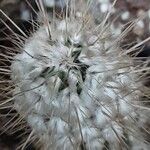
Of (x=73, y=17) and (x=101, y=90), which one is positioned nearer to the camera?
(x=101, y=90)

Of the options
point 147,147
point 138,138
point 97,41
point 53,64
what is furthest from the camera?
point 147,147

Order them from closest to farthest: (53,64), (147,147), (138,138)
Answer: (53,64) → (138,138) → (147,147)

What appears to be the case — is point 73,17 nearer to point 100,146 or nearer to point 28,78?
point 28,78

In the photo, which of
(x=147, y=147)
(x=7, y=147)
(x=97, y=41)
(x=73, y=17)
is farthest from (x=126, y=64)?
(x=7, y=147)

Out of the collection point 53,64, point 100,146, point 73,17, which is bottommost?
point 100,146

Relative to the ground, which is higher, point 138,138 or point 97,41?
point 97,41

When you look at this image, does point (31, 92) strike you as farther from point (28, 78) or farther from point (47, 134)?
point (47, 134)

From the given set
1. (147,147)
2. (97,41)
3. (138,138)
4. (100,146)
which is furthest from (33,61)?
(147,147)
